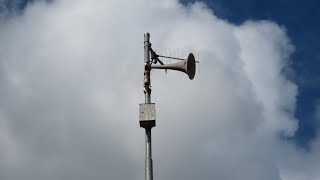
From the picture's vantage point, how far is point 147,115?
12.8 m

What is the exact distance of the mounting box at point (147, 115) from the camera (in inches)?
503

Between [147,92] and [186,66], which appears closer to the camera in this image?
[147,92]

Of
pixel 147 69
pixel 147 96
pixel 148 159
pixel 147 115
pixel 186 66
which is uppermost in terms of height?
pixel 186 66

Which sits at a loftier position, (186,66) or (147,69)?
(186,66)

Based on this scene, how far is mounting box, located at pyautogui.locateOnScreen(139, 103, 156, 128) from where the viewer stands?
1278 cm

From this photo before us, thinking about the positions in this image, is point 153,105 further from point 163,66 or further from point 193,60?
point 193,60

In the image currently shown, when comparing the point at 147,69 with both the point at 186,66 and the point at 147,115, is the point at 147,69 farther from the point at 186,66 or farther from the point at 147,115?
the point at 147,115

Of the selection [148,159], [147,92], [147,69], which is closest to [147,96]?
[147,92]

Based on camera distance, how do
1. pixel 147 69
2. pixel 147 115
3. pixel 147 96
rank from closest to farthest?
1. pixel 147 115
2. pixel 147 96
3. pixel 147 69

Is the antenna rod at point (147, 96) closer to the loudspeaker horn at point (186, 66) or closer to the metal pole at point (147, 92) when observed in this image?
the metal pole at point (147, 92)

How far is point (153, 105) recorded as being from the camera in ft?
42.6

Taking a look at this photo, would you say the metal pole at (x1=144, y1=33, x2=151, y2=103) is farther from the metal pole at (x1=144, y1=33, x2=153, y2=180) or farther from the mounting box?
the mounting box

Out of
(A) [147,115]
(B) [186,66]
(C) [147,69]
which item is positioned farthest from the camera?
(B) [186,66]

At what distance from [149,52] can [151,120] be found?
2150 mm
